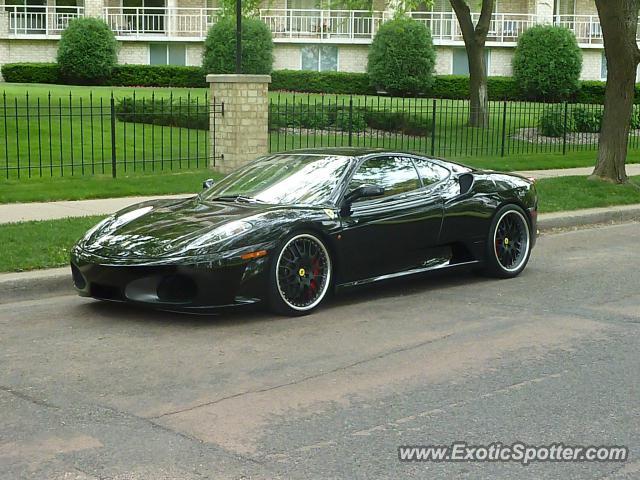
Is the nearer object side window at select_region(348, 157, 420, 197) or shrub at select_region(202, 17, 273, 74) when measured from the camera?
side window at select_region(348, 157, 420, 197)

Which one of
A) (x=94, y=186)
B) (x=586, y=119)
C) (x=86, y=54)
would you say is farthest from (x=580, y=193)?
(x=86, y=54)

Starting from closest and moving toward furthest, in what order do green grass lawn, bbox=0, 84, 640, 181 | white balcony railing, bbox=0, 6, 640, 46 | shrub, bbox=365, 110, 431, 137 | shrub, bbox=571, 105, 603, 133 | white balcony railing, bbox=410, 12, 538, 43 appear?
green grass lawn, bbox=0, 84, 640, 181, shrub, bbox=365, 110, 431, 137, shrub, bbox=571, 105, 603, 133, white balcony railing, bbox=0, 6, 640, 46, white balcony railing, bbox=410, 12, 538, 43

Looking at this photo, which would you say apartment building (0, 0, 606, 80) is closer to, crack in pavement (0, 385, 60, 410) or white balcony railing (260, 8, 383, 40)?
white balcony railing (260, 8, 383, 40)

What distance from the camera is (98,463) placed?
490 cm

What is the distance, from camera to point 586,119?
29.1 m

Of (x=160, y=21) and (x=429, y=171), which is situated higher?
(x=160, y=21)

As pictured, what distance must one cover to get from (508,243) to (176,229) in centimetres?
359

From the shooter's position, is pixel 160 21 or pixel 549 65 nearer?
pixel 549 65

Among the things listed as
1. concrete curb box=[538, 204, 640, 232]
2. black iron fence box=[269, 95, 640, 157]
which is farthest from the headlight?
black iron fence box=[269, 95, 640, 157]

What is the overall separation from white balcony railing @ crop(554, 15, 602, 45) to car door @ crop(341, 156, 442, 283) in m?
44.1

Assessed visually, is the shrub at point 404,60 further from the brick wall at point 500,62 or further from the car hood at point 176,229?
the car hood at point 176,229

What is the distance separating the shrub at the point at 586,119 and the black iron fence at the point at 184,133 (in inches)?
1.1

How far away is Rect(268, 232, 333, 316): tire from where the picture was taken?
7.93 m

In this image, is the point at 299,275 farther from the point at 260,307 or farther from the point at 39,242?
the point at 39,242
